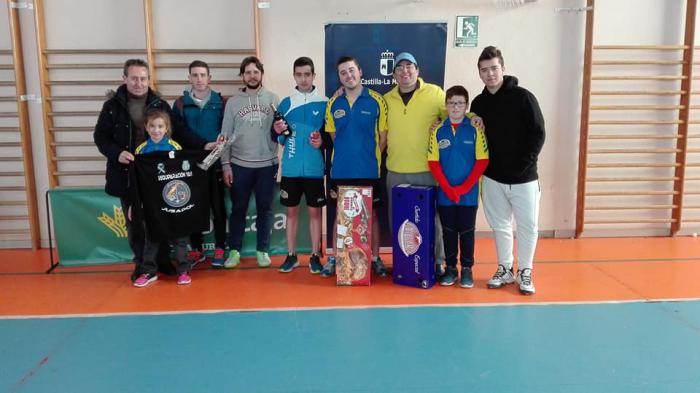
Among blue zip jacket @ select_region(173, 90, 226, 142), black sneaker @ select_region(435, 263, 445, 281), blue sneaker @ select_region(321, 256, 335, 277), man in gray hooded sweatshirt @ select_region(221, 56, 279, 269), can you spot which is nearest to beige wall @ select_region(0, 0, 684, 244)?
blue zip jacket @ select_region(173, 90, 226, 142)

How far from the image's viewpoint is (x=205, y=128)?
4188 mm

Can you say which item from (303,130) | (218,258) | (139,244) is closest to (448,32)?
(303,130)

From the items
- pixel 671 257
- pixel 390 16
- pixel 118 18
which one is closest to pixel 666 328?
pixel 671 257

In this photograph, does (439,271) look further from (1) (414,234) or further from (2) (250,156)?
(2) (250,156)

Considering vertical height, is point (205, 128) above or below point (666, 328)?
above

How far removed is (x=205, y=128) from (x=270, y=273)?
3.87ft

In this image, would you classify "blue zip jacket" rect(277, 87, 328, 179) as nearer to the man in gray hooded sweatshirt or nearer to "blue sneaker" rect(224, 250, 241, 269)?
the man in gray hooded sweatshirt

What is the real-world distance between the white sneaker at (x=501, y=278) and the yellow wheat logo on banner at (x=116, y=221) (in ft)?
9.11

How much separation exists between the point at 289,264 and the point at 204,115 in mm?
1271

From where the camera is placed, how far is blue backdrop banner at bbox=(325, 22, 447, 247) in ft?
14.1

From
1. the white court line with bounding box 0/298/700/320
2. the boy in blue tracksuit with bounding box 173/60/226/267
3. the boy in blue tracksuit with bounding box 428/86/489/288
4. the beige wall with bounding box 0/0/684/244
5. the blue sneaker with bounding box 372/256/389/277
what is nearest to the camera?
the white court line with bounding box 0/298/700/320

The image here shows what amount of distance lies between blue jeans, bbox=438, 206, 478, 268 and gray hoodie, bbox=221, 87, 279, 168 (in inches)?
53.1

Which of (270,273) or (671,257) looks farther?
(671,257)

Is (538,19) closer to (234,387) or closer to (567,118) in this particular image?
(567,118)
